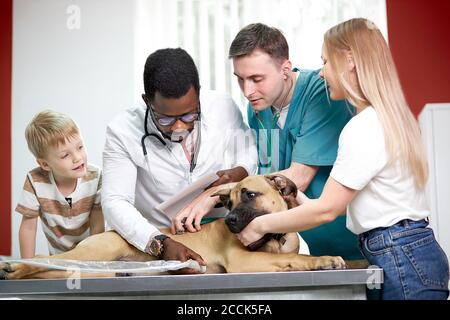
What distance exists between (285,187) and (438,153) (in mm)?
367

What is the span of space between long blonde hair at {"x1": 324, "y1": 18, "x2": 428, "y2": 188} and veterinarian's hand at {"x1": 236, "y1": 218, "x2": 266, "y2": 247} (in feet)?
0.85

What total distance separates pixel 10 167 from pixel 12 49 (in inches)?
11.1

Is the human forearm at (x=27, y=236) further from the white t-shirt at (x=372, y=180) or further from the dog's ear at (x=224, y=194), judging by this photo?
the white t-shirt at (x=372, y=180)

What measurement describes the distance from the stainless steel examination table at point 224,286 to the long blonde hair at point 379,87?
21 cm

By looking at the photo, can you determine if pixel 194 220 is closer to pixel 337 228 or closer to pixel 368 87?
pixel 337 228

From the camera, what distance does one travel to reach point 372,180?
1058 millimetres

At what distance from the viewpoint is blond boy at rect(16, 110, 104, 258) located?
4.61ft

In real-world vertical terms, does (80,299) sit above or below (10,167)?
below

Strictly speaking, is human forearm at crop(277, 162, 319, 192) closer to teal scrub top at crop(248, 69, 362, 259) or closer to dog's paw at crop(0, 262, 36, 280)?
teal scrub top at crop(248, 69, 362, 259)

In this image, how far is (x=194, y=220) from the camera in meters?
1.27

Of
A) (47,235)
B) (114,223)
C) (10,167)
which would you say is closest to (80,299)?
(114,223)

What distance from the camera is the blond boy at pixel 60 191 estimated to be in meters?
1.40

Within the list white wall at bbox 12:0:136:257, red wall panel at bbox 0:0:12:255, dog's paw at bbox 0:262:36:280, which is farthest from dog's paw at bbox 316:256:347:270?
red wall panel at bbox 0:0:12:255

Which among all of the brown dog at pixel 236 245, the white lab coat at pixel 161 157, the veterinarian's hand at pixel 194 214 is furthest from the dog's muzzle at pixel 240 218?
the white lab coat at pixel 161 157
